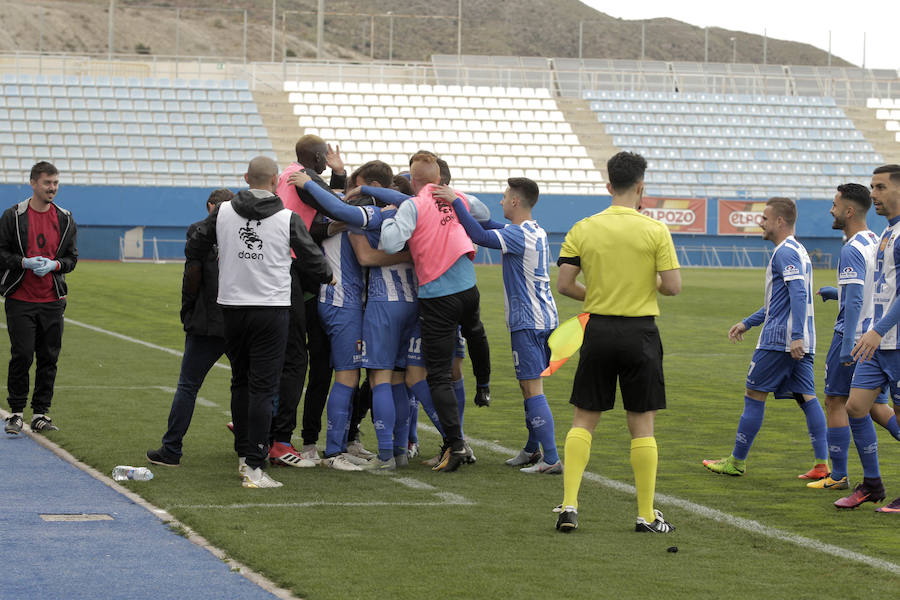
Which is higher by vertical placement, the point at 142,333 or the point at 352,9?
the point at 352,9

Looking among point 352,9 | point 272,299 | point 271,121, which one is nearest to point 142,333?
point 272,299

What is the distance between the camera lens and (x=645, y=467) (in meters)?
6.15

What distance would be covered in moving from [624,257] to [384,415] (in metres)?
2.35

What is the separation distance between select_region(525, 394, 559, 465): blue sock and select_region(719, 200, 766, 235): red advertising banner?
38.7m

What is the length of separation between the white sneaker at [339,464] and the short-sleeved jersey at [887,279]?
324 centimetres

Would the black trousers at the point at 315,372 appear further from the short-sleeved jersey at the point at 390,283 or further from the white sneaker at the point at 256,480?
the white sneaker at the point at 256,480

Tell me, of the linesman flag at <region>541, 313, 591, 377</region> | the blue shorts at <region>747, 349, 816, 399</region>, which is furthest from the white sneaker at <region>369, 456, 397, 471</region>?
the blue shorts at <region>747, 349, 816, 399</region>

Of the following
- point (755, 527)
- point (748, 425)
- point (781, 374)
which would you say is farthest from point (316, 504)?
Answer: point (781, 374)

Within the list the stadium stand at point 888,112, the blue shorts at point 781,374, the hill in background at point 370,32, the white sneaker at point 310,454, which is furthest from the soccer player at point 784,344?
the hill in background at point 370,32

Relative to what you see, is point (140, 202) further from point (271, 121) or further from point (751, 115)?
point (751, 115)

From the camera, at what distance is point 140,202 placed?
134 feet

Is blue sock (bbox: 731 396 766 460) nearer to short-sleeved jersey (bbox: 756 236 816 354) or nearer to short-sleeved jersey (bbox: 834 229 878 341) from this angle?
short-sleeved jersey (bbox: 756 236 816 354)

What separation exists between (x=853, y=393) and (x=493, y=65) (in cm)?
4798

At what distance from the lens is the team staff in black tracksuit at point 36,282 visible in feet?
29.6
